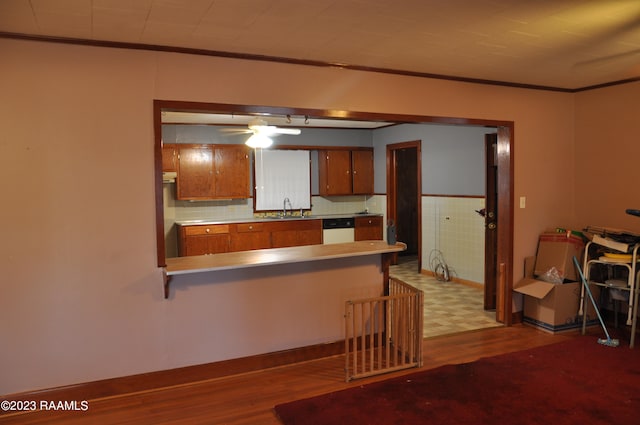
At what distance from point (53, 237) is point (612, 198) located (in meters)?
4.89

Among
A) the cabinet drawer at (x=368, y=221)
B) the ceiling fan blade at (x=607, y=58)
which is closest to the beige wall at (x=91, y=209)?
the ceiling fan blade at (x=607, y=58)

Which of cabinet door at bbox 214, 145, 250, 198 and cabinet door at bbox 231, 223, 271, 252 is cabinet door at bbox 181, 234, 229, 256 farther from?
cabinet door at bbox 214, 145, 250, 198

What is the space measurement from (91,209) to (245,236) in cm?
379

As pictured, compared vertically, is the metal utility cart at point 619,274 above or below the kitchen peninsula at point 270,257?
below

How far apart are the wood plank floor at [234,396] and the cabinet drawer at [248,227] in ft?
10.9

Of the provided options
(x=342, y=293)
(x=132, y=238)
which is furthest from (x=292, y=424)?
(x=132, y=238)

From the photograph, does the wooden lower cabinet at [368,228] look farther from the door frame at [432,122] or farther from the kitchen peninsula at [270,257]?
the kitchen peninsula at [270,257]

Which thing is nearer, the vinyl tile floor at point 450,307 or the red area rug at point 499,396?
the red area rug at point 499,396

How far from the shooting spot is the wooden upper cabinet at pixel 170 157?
21.7 feet

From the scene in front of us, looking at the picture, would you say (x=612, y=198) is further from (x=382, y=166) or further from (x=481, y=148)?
(x=382, y=166)

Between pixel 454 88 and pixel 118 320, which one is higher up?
pixel 454 88

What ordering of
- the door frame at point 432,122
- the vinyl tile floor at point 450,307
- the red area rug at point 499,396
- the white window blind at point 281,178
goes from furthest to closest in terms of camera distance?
the white window blind at point 281,178 < the vinyl tile floor at point 450,307 < the door frame at point 432,122 < the red area rug at point 499,396

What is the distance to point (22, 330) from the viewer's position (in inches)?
115

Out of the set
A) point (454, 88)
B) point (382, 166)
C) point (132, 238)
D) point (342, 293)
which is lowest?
point (342, 293)
